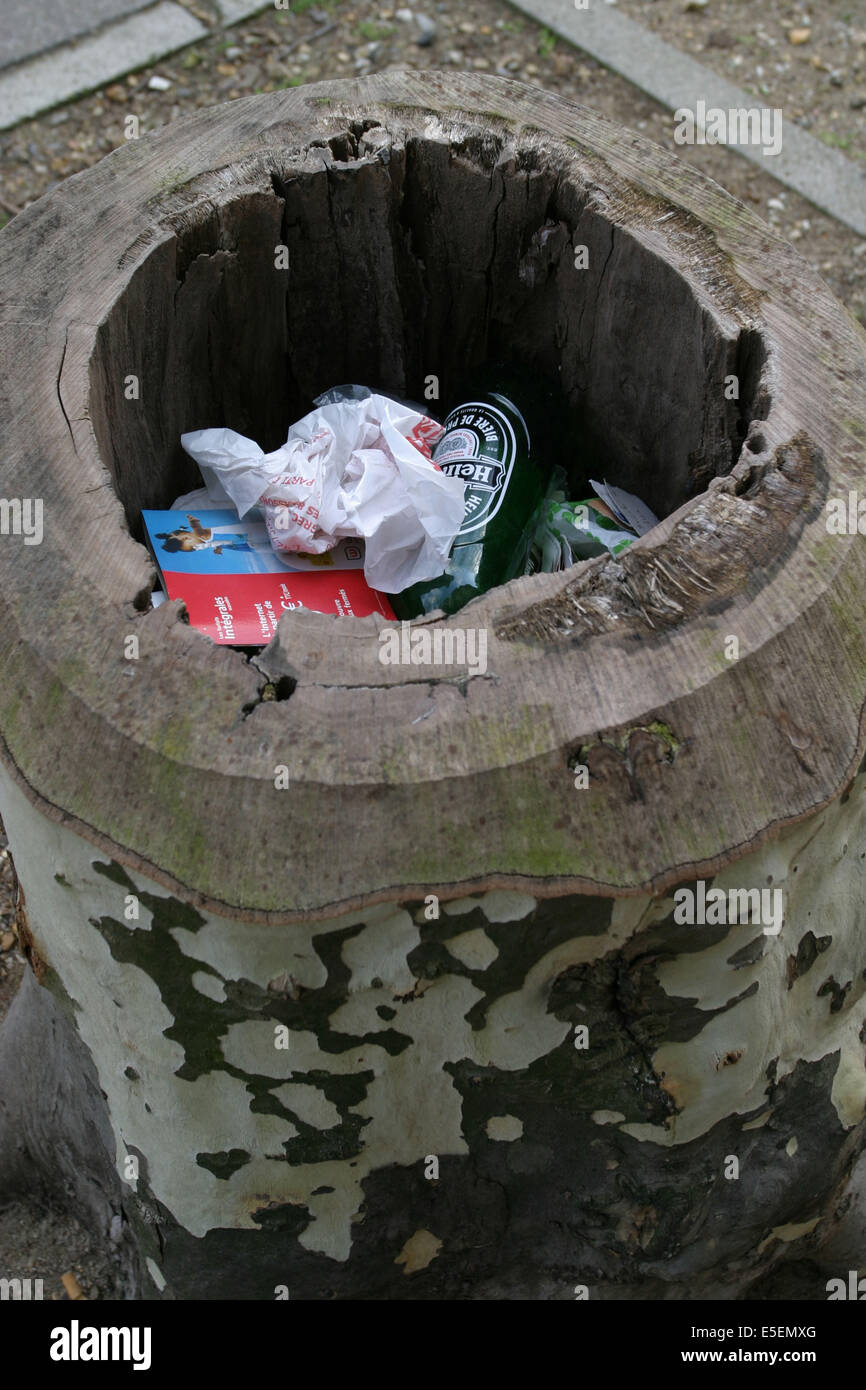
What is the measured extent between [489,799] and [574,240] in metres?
1.02

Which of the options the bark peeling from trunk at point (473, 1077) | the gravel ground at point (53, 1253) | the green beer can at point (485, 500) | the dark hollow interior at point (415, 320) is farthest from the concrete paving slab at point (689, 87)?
the gravel ground at point (53, 1253)

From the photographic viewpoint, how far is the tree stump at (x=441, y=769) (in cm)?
132

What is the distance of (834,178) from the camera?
3842 millimetres

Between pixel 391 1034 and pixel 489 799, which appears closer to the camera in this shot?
pixel 489 799

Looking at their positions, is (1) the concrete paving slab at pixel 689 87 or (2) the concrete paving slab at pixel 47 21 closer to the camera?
(1) the concrete paving slab at pixel 689 87

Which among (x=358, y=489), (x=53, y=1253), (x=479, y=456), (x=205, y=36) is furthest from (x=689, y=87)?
(x=53, y=1253)

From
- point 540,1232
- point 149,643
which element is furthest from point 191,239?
point 540,1232

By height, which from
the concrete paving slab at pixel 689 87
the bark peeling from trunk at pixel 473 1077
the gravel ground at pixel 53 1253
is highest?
the concrete paving slab at pixel 689 87

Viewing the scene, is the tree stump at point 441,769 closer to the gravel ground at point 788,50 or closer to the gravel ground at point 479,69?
the gravel ground at point 479,69

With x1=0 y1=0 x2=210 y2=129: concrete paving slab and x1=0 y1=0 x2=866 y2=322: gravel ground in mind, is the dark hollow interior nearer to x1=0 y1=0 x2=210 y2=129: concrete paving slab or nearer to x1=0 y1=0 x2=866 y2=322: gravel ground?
x1=0 y1=0 x2=866 y2=322: gravel ground

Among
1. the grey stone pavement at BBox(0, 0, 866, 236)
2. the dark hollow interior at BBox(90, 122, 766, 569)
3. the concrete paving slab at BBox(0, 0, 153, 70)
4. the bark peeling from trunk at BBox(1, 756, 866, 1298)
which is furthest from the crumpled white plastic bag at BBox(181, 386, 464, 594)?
the concrete paving slab at BBox(0, 0, 153, 70)

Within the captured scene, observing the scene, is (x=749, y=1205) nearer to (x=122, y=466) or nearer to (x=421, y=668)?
(x=421, y=668)

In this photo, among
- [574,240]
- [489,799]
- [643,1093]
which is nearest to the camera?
[489,799]

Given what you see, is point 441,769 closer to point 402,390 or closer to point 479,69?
point 402,390
